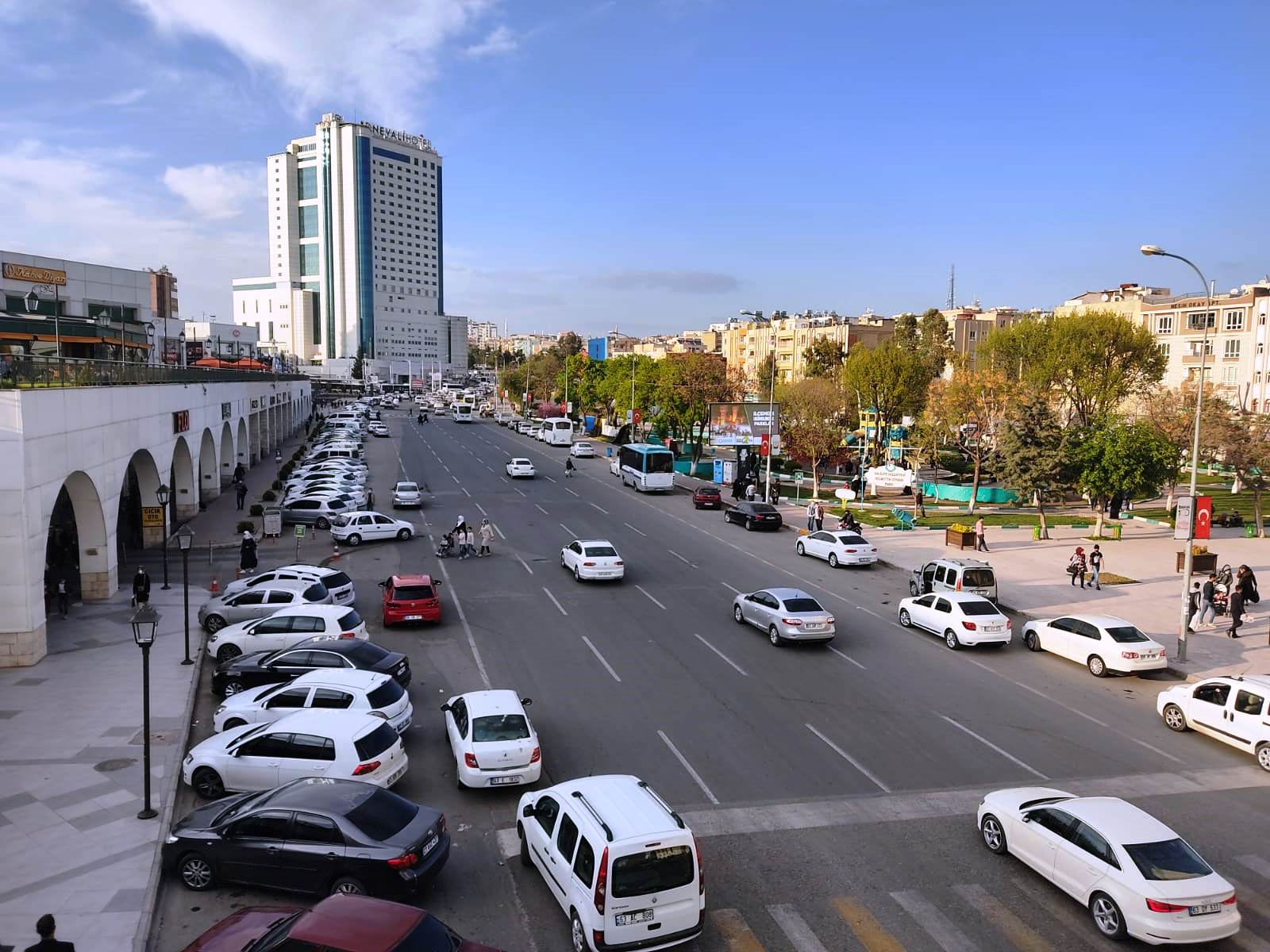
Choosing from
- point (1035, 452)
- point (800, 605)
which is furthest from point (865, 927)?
point (1035, 452)

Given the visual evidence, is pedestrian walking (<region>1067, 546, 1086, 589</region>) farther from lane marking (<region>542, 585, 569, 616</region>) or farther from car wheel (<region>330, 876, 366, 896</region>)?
car wheel (<region>330, 876, 366, 896</region>)

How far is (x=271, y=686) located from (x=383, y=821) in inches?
244

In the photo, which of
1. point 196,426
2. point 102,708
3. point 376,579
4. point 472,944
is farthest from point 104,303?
point 472,944

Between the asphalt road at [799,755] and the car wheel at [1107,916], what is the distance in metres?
0.25

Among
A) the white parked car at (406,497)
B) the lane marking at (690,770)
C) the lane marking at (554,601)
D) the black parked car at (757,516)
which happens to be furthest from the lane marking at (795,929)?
the white parked car at (406,497)

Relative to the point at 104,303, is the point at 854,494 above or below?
below

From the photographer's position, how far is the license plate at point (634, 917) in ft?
29.1

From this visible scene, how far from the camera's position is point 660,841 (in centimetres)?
909

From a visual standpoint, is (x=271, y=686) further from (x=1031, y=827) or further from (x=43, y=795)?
(x=1031, y=827)

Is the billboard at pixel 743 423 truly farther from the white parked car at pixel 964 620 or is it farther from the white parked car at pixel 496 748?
the white parked car at pixel 496 748

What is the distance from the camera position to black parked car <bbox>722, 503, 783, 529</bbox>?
39344mm

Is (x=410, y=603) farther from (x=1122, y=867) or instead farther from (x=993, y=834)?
(x=1122, y=867)

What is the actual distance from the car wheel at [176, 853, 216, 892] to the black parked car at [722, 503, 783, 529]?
3078 centimetres

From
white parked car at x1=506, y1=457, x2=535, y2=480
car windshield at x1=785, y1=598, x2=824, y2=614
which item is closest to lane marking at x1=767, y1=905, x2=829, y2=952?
car windshield at x1=785, y1=598, x2=824, y2=614
